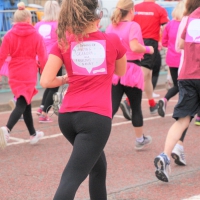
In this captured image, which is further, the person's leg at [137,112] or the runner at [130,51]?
the person's leg at [137,112]

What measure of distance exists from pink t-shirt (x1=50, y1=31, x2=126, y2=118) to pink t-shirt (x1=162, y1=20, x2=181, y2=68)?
5256 mm

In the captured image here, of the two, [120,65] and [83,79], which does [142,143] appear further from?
[83,79]

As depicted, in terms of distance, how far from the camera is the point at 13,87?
7.27 metres

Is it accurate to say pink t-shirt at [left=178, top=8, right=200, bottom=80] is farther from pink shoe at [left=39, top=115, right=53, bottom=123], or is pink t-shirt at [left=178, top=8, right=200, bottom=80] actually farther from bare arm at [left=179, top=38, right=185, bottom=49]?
pink shoe at [left=39, top=115, right=53, bottom=123]

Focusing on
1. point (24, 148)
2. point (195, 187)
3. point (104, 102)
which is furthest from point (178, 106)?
point (24, 148)

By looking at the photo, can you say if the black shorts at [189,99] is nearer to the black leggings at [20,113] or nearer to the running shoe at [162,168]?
the running shoe at [162,168]

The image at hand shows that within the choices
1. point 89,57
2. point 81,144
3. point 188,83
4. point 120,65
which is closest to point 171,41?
point 188,83

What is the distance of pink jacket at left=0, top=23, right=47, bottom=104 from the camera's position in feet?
23.3

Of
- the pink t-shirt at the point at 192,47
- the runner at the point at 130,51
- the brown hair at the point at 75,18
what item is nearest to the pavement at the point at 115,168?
the runner at the point at 130,51

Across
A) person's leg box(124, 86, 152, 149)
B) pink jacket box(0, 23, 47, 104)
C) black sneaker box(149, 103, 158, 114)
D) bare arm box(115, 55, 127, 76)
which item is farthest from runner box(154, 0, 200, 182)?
black sneaker box(149, 103, 158, 114)

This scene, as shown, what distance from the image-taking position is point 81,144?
3602 mm

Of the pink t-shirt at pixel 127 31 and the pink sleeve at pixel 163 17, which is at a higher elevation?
the pink t-shirt at pixel 127 31

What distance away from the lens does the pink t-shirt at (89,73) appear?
3.69 meters

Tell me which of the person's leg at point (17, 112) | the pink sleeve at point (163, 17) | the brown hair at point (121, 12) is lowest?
the person's leg at point (17, 112)
